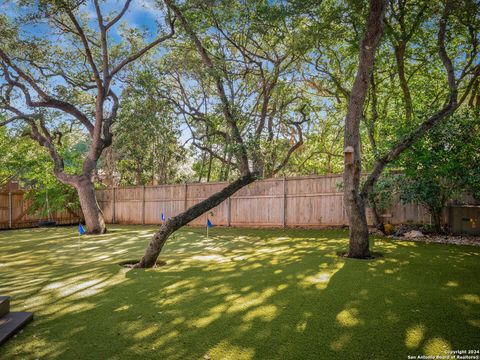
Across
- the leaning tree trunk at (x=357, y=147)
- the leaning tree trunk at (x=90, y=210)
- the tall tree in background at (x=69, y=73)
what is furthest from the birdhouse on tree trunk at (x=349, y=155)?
the leaning tree trunk at (x=90, y=210)

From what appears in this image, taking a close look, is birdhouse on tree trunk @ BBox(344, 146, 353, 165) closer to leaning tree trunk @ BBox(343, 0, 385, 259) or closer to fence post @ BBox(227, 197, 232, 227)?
leaning tree trunk @ BBox(343, 0, 385, 259)

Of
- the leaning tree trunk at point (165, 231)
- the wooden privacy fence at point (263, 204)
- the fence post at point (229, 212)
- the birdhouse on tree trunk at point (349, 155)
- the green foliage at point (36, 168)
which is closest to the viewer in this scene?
the leaning tree trunk at point (165, 231)

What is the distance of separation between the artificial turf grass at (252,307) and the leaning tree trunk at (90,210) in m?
5.57

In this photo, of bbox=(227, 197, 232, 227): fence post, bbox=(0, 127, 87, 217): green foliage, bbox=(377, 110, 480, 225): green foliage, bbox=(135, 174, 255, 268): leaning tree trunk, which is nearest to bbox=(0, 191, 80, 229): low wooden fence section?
bbox=(0, 127, 87, 217): green foliage

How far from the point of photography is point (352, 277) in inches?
165

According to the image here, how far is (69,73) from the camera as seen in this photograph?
40.5ft

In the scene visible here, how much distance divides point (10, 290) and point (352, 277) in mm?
4291

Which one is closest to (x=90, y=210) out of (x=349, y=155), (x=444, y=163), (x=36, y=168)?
(x=36, y=168)

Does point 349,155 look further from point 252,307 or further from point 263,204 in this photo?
point 263,204

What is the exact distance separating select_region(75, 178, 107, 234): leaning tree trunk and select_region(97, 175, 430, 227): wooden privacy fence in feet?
11.3

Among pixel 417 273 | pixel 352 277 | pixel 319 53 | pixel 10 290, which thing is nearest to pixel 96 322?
pixel 10 290

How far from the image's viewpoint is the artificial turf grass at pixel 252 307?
7.71 feet

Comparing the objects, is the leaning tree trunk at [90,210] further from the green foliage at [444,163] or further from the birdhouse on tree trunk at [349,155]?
the green foliage at [444,163]

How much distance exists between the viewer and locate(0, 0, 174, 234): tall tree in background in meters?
10.4
